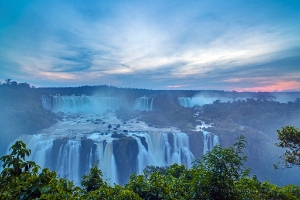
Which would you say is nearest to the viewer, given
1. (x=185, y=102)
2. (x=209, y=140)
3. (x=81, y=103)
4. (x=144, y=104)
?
(x=209, y=140)

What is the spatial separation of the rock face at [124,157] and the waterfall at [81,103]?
3254 centimetres

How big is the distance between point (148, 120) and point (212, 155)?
141ft

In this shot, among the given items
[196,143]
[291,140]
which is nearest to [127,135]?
[196,143]

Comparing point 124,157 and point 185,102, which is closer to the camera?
point 124,157

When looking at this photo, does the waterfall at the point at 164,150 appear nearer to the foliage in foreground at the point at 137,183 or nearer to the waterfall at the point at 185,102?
the foliage in foreground at the point at 137,183

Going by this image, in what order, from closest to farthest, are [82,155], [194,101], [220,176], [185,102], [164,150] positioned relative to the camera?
[220,176] → [82,155] → [164,150] → [185,102] → [194,101]

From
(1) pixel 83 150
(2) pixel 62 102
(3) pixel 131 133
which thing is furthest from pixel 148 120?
(2) pixel 62 102

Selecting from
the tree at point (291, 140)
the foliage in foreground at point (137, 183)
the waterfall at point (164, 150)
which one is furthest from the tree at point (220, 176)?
the waterfall at point (164, 150)

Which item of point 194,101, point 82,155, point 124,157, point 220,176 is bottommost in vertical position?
point 124,157

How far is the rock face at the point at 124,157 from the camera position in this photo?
1073 inches

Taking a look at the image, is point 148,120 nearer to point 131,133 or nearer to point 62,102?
point 131,133

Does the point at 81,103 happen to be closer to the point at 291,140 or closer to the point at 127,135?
the point at 127,135

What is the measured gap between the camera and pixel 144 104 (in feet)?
210

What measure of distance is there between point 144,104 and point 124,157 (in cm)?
3736
